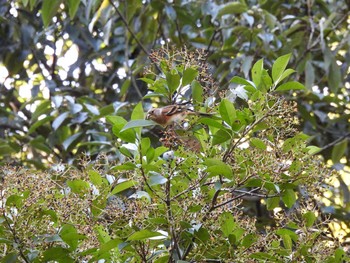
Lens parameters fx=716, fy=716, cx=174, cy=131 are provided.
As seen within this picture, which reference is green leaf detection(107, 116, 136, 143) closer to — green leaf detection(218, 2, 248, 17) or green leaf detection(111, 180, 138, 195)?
green leaf detection(111, 180, 138, 195)

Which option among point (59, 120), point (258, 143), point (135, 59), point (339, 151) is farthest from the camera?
point (135, 59)

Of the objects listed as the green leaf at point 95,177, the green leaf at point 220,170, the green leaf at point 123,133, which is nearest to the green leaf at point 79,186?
the green leaf at point 95,177

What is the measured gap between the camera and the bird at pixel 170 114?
3.41 ft

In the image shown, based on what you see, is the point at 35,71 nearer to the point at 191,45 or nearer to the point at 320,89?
the point at 191,45

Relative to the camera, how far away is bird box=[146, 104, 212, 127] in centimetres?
104

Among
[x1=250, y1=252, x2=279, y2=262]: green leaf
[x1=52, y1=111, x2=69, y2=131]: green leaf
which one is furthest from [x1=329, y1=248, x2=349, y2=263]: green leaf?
[x1=52, y1=111, x2=69, y2=131]: green leaf

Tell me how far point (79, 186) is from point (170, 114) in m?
0.20

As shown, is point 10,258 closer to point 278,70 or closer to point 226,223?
point 226,223

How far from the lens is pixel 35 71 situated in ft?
9.75

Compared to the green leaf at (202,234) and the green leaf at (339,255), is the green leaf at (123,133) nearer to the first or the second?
the green leaf at (202,234)

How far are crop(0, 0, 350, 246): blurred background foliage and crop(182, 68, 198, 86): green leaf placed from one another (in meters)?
1.10

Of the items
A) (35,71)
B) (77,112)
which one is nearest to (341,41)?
(77,112)

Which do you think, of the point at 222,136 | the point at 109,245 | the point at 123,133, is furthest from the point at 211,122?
the point at 109,245

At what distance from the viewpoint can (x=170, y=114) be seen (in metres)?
1.04
